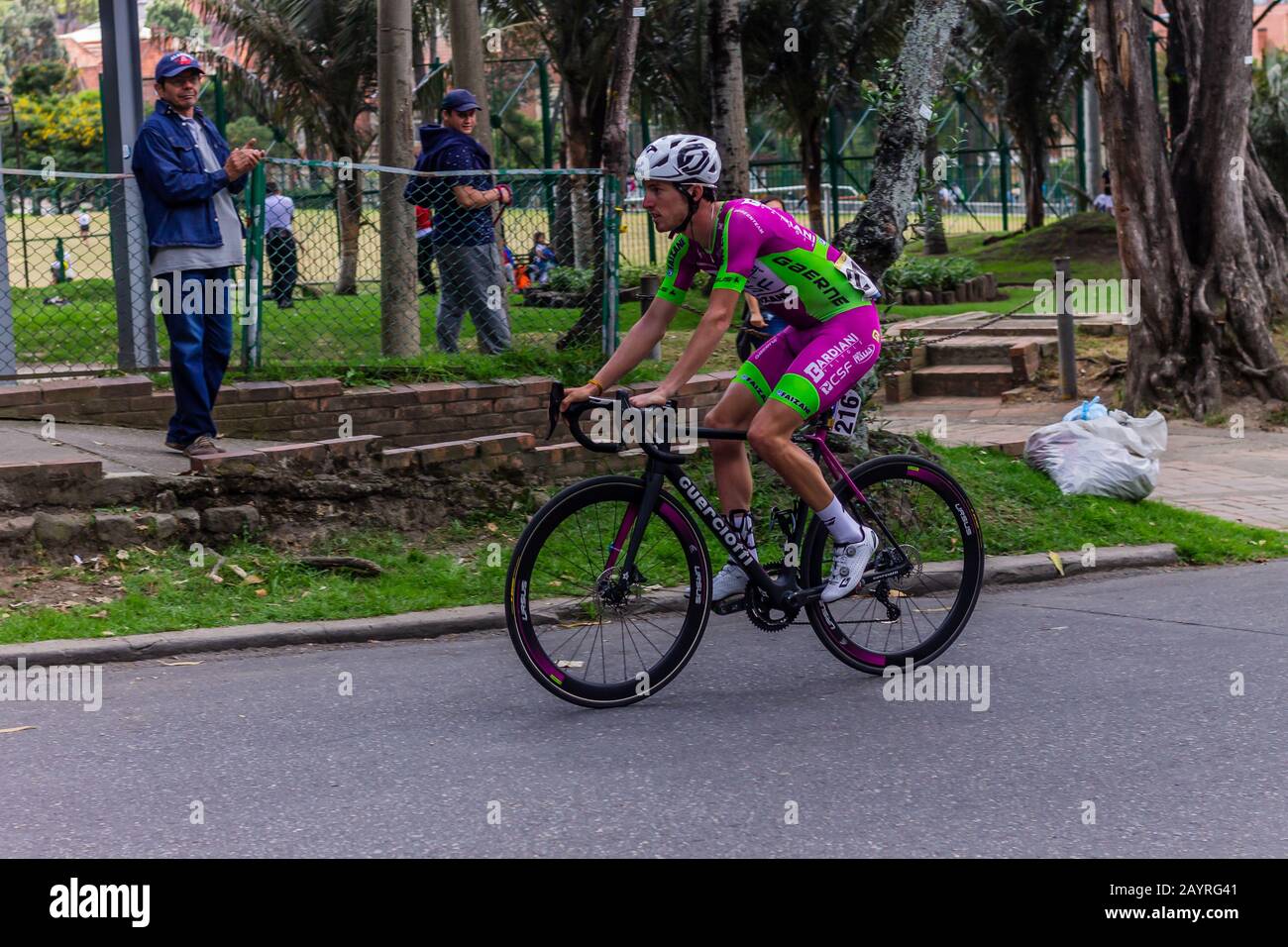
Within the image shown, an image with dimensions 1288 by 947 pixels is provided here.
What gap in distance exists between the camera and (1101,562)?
8.47 metres

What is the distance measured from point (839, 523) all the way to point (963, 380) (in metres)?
9.02

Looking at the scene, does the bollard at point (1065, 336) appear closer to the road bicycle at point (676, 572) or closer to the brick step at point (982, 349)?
the brick step at point (982, 349)

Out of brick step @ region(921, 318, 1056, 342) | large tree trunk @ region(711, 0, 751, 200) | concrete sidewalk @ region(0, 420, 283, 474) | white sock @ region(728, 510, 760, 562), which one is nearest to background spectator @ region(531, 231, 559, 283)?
large tree trunk @ region(711, 0, 751, 200)

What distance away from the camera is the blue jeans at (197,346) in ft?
26.5

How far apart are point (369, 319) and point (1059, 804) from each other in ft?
21.3

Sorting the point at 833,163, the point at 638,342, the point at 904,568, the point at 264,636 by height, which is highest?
the point at 833,163

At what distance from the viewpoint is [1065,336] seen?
13648 mm

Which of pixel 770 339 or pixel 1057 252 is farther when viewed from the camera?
pixel 1057 252

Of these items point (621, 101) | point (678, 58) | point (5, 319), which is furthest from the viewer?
point (678, 58)

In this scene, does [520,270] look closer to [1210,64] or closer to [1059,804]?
[1210,64]

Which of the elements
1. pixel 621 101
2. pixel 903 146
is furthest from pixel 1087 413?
pixel 621 101

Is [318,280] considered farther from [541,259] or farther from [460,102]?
[541,259]

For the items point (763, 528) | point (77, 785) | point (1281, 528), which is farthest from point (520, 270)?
point (77, 785)
